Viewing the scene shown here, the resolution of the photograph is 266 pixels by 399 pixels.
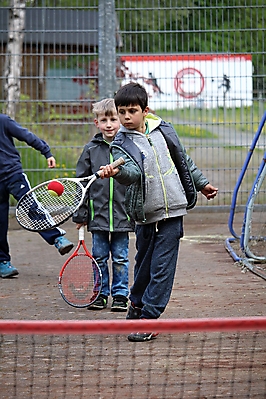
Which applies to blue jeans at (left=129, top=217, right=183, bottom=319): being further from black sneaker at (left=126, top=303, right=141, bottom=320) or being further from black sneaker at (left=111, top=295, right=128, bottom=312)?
black sneaker at (left=111, top=295, right=128, bottom=312)

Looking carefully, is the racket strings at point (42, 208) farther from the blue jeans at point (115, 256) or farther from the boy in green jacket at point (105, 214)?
the blue jeans at point (115, 256)

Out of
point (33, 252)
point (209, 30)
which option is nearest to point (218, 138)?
point (209, 30)

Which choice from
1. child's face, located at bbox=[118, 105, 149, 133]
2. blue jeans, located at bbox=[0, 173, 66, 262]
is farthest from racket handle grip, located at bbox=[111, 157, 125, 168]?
blue jeans, located at bbox=[0, 173, 66, 262]

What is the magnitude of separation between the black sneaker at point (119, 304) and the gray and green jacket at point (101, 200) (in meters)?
0.52

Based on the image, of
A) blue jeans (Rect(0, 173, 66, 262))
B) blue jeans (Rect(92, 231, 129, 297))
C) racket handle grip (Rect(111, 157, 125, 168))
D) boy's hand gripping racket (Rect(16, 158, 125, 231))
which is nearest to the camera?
racket handle grip (Rect(111, 157, 125, 168))

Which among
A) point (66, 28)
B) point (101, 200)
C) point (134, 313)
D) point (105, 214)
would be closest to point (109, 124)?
point (101, 200)

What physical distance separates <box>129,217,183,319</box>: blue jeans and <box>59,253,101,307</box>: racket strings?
2.31ft

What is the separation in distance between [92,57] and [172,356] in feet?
20.3

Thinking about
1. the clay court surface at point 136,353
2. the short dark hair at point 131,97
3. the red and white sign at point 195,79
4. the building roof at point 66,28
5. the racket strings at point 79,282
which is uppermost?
the building roof at point 66,28

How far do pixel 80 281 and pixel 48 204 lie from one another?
26.2 inches

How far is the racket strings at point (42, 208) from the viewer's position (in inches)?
222

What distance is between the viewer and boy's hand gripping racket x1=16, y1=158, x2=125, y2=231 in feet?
18.0

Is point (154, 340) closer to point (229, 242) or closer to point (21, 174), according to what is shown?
point (21, 174)

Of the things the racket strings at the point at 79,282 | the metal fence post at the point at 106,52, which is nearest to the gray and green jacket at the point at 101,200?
the racket strings at the point at 79,282
